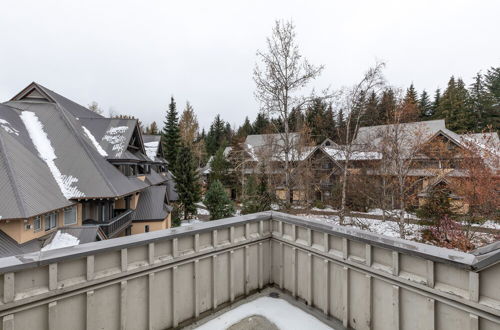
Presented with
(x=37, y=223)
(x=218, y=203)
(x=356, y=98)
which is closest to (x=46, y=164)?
(x=37, y=223)

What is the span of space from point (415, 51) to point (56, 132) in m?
21.9

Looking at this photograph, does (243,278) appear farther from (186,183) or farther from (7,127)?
(186,183)

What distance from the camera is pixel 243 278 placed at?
135 inches

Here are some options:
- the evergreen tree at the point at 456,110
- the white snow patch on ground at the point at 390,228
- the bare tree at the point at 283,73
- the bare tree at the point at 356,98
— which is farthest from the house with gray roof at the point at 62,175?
the evergreen tree at the point at 456,110

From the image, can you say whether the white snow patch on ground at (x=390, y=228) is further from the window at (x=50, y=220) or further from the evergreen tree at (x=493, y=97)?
the evergreen tree at (x=493, y=97)

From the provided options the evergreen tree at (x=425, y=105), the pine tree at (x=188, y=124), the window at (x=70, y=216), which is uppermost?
the evergreen tree at (x=425, y=105)

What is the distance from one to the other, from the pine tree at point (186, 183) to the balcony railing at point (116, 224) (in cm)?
761

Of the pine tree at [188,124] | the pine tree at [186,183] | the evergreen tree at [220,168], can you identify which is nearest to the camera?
the pine tree at [186,183]

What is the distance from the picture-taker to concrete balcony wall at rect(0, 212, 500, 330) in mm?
1819

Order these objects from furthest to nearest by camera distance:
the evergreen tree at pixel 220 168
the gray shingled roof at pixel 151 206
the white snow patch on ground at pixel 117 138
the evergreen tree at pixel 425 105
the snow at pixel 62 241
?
the evergreen tree at pixel 425 105 → the evergreen tree at pixel 220 168 → the gray shingled roof at pixel 151 206 → the white snow patch on ground at pixel 117 138 → the snow at pixel 62 241

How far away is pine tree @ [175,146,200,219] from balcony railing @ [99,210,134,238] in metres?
7.61

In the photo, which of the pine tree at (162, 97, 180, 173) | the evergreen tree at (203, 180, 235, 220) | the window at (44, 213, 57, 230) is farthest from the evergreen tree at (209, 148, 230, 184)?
the window at (44, 213, 57, 230)

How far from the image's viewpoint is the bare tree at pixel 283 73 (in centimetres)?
892

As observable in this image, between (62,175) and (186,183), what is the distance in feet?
39.4
